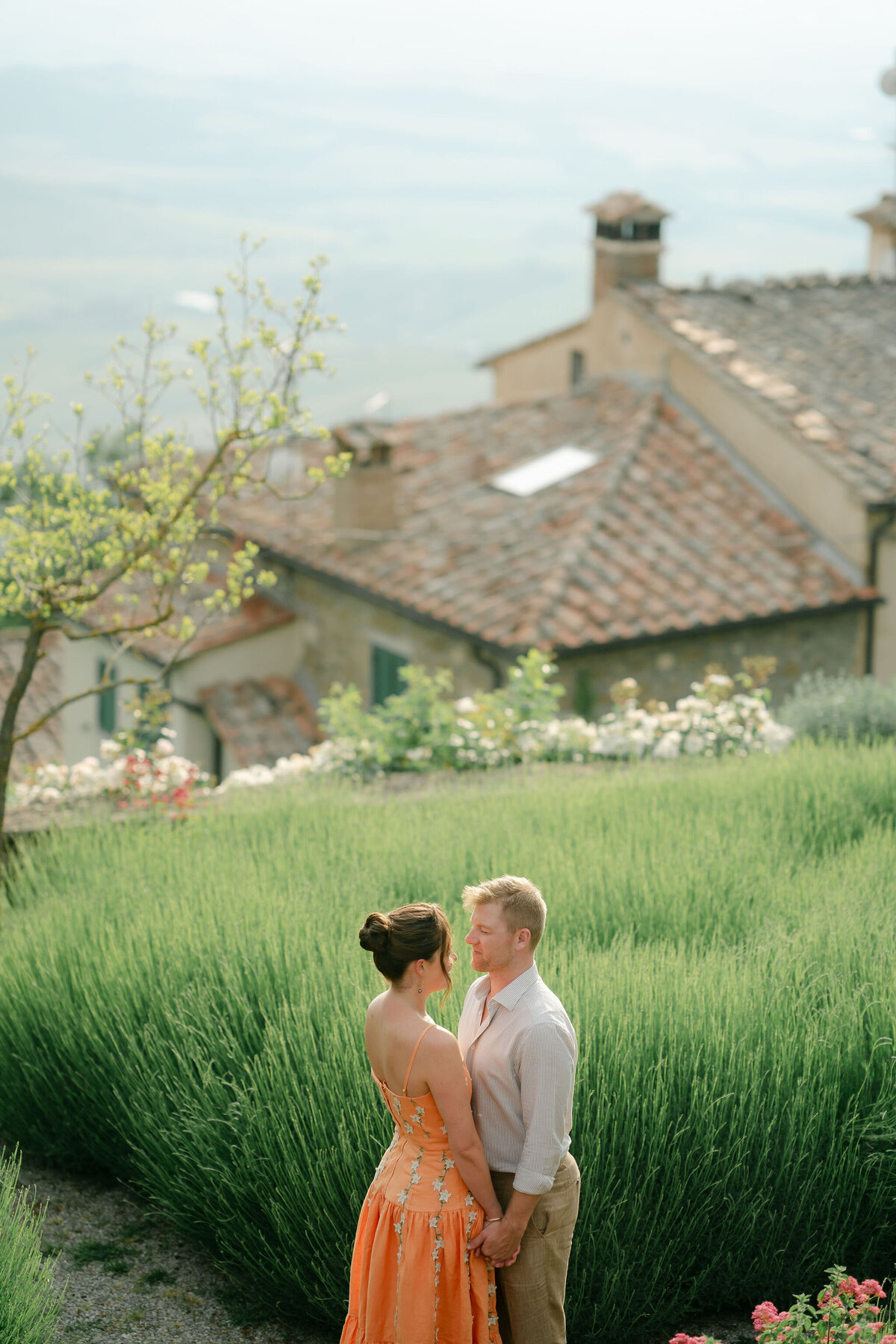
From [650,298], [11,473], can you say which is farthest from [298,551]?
[11,473]

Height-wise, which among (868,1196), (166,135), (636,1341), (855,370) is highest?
(166,135)

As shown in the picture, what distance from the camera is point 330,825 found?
23.5 feet

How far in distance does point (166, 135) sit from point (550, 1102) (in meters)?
133

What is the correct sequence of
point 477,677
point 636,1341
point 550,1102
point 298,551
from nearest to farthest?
1. point 550,1102
2. point 636,1341
3. point 477,677
4. point 298,551

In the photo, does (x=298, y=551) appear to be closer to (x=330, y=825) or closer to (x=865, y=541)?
(x=865, y=541)

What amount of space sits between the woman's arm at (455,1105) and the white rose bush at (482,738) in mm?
6151

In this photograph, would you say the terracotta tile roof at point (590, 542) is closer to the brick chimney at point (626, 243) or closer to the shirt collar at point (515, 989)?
the brick chimney at point (626, 243)

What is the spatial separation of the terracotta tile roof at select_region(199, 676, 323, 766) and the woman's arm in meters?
13.9

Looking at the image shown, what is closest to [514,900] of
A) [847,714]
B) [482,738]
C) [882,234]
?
[482,738]

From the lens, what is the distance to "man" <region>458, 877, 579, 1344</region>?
312cm

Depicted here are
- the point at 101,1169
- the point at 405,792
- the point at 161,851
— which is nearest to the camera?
the point at 101,1169

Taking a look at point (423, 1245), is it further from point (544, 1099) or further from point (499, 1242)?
point (544, 1099)

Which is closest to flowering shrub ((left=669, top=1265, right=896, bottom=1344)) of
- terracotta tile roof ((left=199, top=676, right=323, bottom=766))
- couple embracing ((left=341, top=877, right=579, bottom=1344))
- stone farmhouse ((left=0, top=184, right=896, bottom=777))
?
couple embracing ((left=341, top=877, right=579, bottom=1344))

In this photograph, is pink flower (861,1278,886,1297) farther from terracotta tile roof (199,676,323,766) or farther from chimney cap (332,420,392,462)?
chimney cap (332,420,392,462)
